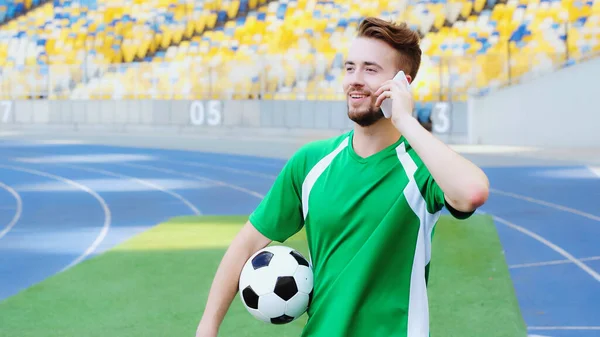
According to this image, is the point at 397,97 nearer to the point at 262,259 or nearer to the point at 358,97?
the point at 358,97

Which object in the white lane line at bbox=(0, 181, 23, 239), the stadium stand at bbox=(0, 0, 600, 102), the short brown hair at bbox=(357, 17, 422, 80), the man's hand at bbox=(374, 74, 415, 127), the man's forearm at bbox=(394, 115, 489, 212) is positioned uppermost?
the stadium stand at bbox=(0, 0, 600, 102)

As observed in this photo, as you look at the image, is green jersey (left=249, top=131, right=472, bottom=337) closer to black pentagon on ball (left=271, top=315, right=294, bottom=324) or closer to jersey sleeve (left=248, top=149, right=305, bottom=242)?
jersey sleeve (left=248, top=149, right=305, bottom=242)

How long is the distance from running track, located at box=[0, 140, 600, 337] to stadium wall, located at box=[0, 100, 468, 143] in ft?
16.5

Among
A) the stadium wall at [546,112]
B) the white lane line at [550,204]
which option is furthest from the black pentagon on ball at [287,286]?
the stadium wall at [546,112]

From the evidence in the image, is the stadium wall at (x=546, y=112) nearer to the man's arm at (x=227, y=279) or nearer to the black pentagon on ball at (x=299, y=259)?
the black pentagon on ball at (x=299, y=259)

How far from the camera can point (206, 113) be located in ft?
93.0

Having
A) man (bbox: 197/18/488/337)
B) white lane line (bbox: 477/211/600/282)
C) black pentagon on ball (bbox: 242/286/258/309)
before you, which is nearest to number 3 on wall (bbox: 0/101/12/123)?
white lane line (bbox: 477/211/600/282)

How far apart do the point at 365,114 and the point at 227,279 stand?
0.68 meters

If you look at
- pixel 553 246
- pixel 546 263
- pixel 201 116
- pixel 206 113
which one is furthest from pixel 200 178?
pixel 201 116

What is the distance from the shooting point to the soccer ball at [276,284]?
305 cm

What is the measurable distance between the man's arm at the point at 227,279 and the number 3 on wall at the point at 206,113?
25198 mm

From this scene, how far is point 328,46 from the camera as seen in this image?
28531 millimetres

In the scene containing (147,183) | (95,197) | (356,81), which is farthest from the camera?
(147,183)

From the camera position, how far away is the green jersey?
277 cm
